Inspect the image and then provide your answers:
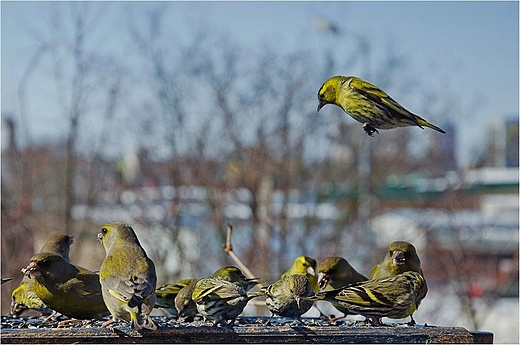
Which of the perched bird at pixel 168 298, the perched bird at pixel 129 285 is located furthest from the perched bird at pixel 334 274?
the perched bird at pixel 129 285

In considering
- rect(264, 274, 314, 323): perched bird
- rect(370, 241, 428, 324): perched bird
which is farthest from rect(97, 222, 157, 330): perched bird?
rect(370, 241, 428, 324): perched bird

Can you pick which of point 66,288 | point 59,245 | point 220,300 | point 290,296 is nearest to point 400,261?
point 290,296

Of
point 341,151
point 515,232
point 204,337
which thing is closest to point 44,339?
point 204,337

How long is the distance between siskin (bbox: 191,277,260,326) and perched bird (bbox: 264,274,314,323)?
10.2 inches

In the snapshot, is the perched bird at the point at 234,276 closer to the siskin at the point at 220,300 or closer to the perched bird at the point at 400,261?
the siskin at the point at 220,300

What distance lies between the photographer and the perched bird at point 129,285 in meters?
4.09

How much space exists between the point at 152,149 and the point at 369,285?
9833 millimetres

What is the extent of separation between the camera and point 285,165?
1434 centimetres

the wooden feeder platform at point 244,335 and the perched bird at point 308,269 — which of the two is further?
the perched bird at point 308,269

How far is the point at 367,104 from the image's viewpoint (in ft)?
13.3

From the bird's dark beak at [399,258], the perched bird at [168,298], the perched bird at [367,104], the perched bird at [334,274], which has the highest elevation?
the perched bird at [367,104]

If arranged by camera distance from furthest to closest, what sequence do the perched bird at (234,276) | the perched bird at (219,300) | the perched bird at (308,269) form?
1. the perched bird at (308,269)
2. the perched bird at (234,276)
3. the perched bird at (219,300)

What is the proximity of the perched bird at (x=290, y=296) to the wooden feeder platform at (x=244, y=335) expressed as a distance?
20.7 inches

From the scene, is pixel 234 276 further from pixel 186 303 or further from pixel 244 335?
pixel 244 335
